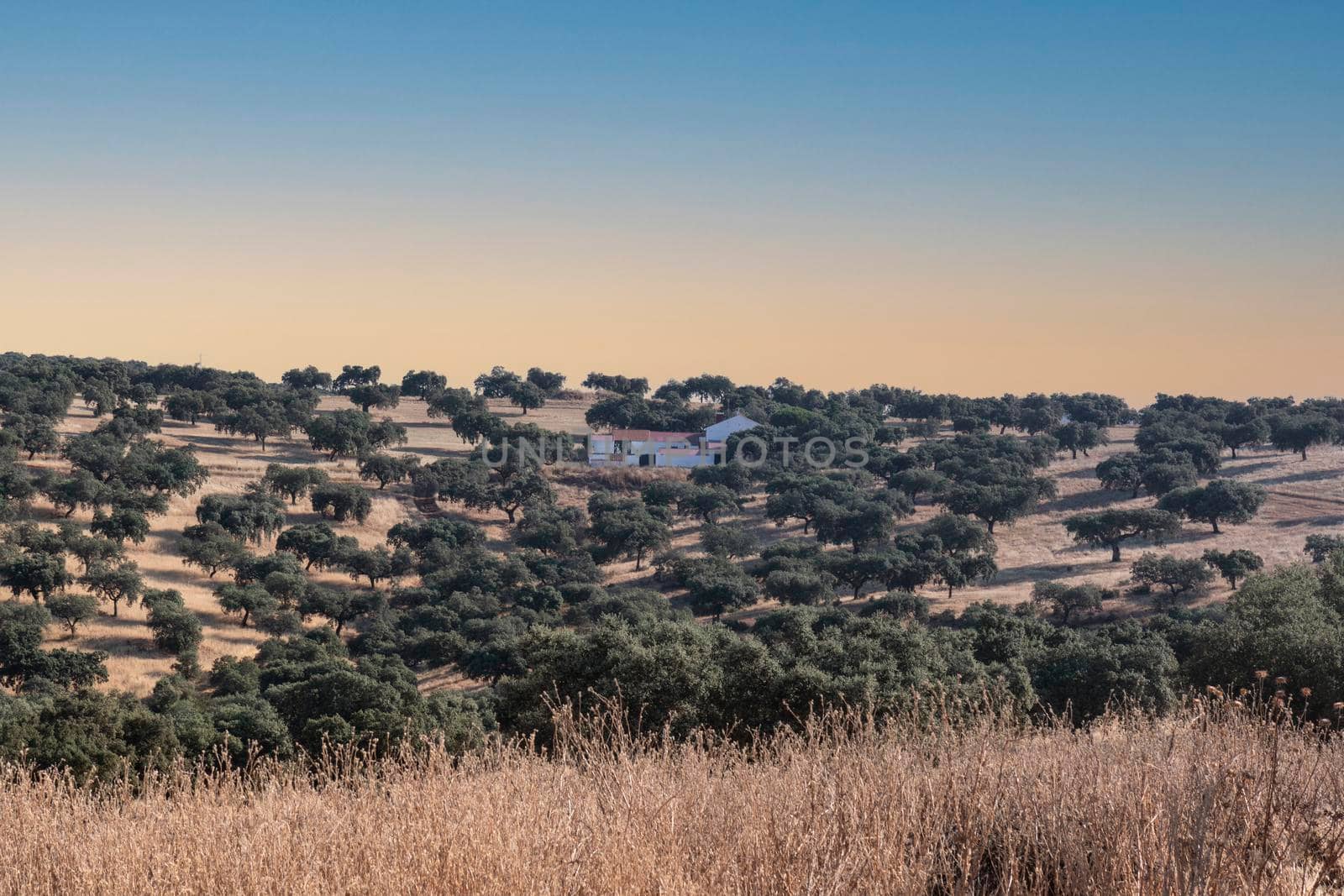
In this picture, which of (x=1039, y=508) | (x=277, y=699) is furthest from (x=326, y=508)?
(x=1039, y=508)

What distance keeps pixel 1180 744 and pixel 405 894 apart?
857 centimetres

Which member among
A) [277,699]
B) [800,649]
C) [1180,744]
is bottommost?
[277,699]

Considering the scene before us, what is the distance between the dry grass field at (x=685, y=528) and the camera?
51.7m

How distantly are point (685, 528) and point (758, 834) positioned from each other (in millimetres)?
77323

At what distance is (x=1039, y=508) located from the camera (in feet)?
291

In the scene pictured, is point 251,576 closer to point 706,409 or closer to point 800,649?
point 800,649

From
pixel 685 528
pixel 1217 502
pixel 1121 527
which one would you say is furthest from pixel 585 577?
pixel 1217 502

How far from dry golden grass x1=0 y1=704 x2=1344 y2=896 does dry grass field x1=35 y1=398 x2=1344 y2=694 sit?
4041 cm

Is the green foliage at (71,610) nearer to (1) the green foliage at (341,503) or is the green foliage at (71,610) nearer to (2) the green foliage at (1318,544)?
(1) the green foliage at (341,503)

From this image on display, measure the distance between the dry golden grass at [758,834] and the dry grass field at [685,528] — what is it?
133ft

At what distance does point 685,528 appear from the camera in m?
84.6

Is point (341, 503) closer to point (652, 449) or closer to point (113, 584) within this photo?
point (113, 584)

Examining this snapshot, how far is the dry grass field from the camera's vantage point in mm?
51675

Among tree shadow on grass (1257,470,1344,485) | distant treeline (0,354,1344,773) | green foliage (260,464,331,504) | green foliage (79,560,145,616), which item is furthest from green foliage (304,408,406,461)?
tree shadow on grass (1257,470,1344,485)
